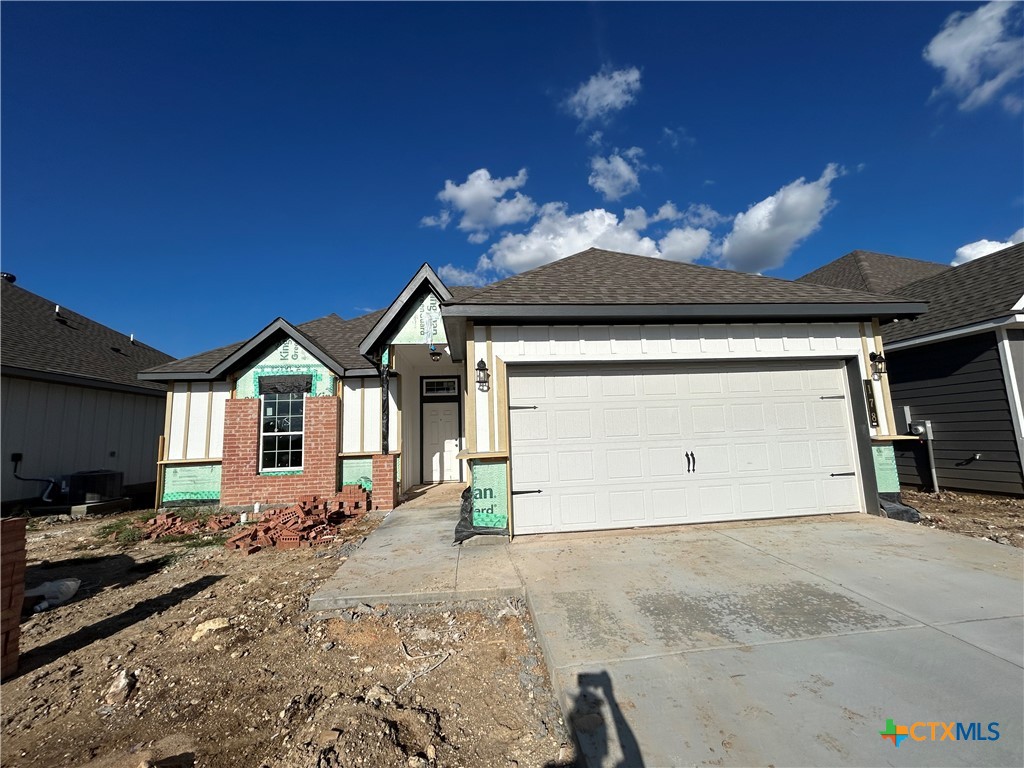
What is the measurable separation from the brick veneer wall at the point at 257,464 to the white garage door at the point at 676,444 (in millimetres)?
5085

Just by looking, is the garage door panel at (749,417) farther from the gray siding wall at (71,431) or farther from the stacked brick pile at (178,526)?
the gray siding wall at (71,431)

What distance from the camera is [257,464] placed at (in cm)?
901

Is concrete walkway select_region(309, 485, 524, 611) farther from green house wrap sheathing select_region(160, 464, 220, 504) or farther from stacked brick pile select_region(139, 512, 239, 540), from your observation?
green house wrap sheathing select_region(160, 464, 220, 504)

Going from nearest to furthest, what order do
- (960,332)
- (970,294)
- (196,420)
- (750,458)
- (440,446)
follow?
(750,458), (960,332), (970,294), (196,420), (440,446)

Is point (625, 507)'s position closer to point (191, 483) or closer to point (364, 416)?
point (364, 416)

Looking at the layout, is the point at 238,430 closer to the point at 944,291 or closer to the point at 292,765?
the point at 292,765

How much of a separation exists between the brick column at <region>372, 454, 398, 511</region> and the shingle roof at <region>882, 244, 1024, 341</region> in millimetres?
10716

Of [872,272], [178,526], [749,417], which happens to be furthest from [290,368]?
[872,272]

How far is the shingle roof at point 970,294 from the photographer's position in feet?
26.1

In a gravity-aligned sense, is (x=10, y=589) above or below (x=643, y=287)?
below

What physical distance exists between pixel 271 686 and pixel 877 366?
8.08 meters

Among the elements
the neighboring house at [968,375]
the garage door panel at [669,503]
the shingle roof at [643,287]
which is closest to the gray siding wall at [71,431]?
the shingle roof at [643,287]

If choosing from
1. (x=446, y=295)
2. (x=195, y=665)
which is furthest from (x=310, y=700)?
(x=446, y=295)

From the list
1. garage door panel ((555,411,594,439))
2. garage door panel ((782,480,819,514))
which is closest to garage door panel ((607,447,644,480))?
garage door panel ((555,411,594,439))
